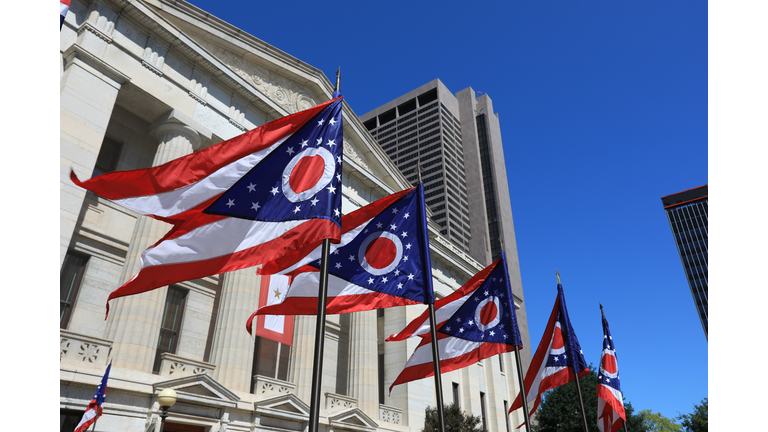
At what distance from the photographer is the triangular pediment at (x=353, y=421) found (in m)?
21.5

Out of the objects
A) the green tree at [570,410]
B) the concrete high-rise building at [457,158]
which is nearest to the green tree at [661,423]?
the concrete high-rise building at [457,158]

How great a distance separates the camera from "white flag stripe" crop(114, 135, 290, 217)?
7.13m

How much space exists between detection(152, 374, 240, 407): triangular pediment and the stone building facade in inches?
1.6

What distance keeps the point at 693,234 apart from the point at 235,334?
157m

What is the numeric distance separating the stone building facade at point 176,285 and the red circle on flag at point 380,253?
9.42m

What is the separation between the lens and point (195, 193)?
7.61m

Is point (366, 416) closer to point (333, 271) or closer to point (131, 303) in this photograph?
point (131, 303)

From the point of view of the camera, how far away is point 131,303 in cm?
1570

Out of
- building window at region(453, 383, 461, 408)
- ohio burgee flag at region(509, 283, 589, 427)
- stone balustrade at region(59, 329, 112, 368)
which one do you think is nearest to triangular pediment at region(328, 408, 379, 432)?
ohio burgee flag at region(509, 283, 589, 427)

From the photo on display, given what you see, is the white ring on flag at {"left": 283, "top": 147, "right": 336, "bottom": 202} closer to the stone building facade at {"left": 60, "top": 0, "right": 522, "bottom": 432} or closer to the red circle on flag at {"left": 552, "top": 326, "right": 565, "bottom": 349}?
the stone building facade at {"left": 60, "top": 0, "right": 522, "bottom": 432}

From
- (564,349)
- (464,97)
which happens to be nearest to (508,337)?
(564,349)

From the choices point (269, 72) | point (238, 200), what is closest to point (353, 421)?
point (238, 200)

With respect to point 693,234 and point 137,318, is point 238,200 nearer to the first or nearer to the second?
point 137,318

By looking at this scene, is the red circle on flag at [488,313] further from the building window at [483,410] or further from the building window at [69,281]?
the building window at [483,410]
